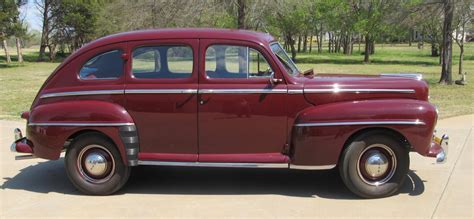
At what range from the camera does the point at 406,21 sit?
21.1m

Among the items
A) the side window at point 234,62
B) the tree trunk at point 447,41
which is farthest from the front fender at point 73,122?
the tree trunk at point 447,41

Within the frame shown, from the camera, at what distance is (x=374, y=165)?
5.59 metres

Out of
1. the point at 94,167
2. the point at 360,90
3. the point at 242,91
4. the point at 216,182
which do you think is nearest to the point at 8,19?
the point at 94,167

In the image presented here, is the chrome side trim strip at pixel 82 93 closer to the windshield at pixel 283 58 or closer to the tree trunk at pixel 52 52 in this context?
the windshield at pixel 283 58

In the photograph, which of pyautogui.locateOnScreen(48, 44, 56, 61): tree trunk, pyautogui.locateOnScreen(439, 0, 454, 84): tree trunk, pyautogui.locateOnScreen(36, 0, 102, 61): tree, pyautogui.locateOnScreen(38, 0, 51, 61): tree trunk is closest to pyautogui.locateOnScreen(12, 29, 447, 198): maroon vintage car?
pyautogui.locateOnScreen(439, 0, 454, 84): tree trunk

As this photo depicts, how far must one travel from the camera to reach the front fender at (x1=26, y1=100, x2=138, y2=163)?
225 inches

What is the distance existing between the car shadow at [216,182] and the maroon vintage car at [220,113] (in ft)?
1.31

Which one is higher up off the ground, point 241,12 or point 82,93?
point 241,12

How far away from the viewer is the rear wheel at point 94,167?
589 cm

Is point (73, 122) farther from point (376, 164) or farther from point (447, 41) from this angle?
point (447, 41)

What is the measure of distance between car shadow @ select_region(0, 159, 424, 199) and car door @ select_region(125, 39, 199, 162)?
600mm

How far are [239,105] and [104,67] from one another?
1573 millimetres

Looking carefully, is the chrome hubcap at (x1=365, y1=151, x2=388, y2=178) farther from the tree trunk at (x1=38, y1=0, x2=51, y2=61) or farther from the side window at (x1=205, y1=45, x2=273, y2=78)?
the tree trunk at (x1=38, y1=0, x2=51, y2=61)

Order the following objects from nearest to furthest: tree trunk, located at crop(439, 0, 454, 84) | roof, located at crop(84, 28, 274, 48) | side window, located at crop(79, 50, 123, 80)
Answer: roof, located at crop(84, 28, 274, 48) < side window, located at crop(79, 50, 123, 80) < tree trunk, located at crop(439, 0, 454, 84)
